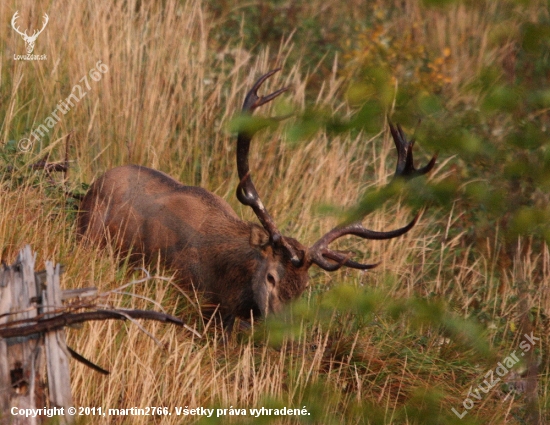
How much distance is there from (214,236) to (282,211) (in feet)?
3.45

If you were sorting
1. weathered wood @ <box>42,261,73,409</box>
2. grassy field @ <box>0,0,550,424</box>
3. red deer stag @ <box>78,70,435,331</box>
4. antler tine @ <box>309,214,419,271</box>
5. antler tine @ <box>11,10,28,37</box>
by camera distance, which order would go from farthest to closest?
antler tine @ <box>11,10,28,37</box>, red deer stag @ <box>78,70,435,331</box>, antler tine @ <box>309,214,419,271</box>, weathered wood @ <box>42,261,73,409</box>, grassy field @ <box>0,0,550,424</box>

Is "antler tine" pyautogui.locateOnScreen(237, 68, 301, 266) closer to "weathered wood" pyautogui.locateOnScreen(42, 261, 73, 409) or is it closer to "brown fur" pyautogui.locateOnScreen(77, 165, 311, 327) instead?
"brown fur" pyautogui.locateOnScreen(77, 165, 311, 327)

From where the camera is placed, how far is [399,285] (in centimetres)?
631

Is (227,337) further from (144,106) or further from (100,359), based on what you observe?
(144,106)

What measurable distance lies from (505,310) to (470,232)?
3.95 ft

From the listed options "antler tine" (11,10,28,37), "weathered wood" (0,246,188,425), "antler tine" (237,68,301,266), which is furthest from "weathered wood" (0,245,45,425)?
"antler tine" (11,10,28,37)

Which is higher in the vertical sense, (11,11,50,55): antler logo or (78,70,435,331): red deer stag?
(11,11,50,55): antler logo

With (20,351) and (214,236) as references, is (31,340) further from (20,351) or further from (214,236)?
(214,236)

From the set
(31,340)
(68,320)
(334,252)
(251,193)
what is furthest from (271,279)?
(68,320)

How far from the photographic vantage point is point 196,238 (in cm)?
571

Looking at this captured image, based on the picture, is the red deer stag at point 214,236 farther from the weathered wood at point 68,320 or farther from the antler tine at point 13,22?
the weathered wood at point 68,320

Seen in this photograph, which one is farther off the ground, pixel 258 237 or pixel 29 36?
pixel 29 36

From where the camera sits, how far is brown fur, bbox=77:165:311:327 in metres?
5.34

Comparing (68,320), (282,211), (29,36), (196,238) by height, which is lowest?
(282,211)
